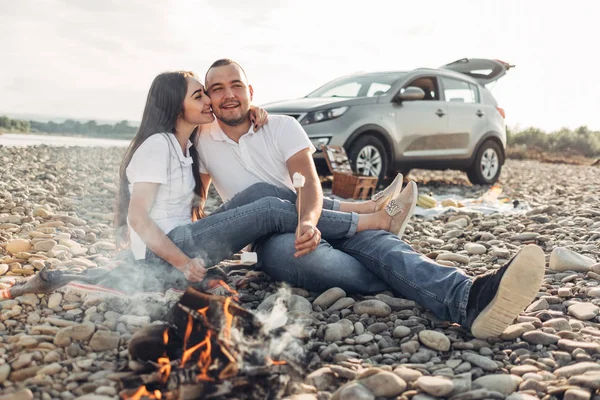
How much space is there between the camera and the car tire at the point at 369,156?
26.5 ft

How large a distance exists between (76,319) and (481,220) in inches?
174

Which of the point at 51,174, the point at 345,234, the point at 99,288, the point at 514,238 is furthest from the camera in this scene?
the point at 51,174

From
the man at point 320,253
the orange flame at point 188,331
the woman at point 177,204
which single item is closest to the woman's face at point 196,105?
the woman at point 177,204

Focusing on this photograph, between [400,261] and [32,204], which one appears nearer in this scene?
[400,261]

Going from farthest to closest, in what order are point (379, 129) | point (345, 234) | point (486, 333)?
point (379, 129) < point (345, 234) < point (486, 333)

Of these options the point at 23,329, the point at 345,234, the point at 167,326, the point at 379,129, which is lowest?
the point at 23,329

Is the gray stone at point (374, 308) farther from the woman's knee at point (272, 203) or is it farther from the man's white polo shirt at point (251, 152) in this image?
the man's white polo shirt at point (251, 152)

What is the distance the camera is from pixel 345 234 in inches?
143

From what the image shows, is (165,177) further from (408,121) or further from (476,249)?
(408,121)

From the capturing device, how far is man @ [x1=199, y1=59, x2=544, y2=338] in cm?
274

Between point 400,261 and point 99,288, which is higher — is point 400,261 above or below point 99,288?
above

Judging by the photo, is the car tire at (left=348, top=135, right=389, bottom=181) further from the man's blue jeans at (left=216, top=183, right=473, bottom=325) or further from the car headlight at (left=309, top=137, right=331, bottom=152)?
the man's blue jeans at (left=216, top=183, right=473, bottom=325)

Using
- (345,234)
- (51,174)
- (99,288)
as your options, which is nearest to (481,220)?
(345,234)

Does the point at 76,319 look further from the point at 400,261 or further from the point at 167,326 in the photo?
the point at 400,261
